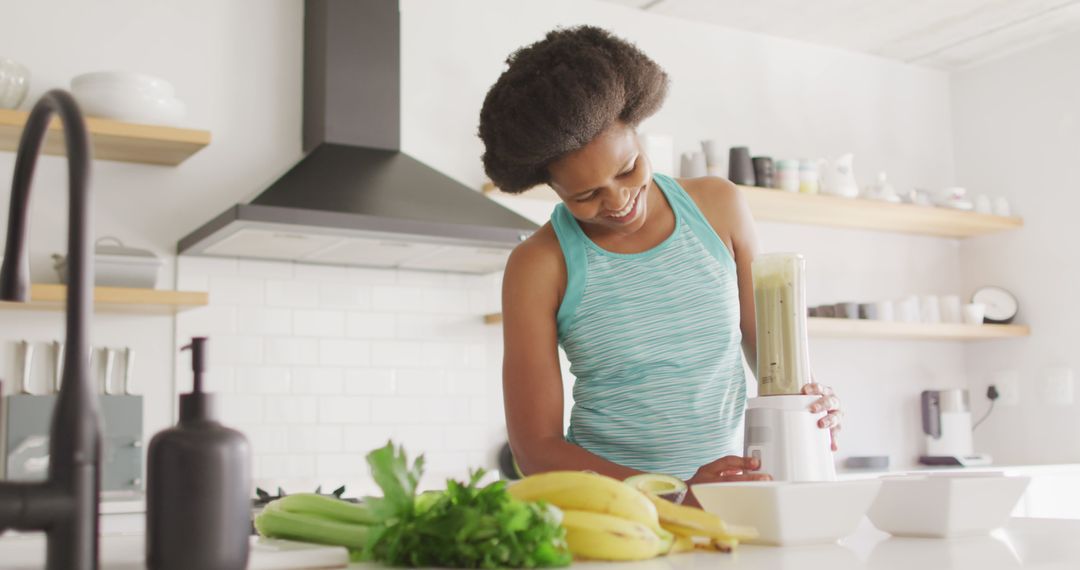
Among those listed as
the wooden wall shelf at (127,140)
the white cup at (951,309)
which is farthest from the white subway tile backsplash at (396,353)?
the white cup at (951,309)

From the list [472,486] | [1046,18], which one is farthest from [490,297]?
[472,486]

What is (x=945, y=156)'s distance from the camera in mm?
5234

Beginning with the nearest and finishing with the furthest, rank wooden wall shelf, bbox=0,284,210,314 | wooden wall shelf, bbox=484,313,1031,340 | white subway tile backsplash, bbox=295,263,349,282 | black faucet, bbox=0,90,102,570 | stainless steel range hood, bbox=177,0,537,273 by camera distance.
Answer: black faucet, bbox=0,90,102,570, wooden wall shelf, bbox=0,284,210,314, stainless steel range hood, bbox=177,0,537,273, white subway tile backsplash, bbox=295,263,349,282, wooden wall shelf, bbox=484,313,1031,340

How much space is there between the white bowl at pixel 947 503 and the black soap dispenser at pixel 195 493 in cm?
63

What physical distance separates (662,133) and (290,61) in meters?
1.45

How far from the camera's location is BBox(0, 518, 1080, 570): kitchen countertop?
2.93 feet

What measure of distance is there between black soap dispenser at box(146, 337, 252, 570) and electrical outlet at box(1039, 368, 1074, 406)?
14.7 ft

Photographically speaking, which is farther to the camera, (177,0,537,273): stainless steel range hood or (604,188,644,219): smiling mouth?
(177,0,537,273): stainless steel range hood

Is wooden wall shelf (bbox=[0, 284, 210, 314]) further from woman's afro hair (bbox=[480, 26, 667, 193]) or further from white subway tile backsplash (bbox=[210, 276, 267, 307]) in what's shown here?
woman's afro hair (bbox=[480, 26, 667, 193])

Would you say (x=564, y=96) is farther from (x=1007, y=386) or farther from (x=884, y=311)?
(x=1007, y=386)

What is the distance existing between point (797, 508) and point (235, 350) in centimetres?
286

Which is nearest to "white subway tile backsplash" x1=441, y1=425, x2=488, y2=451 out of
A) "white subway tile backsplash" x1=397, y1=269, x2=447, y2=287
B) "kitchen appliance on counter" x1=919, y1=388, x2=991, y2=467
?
"white subway tile backsplash" x1=397, y1=269, x2=447, y2=287

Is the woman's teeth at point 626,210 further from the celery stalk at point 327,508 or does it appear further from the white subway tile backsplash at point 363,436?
the white subway tile backsplash at point 363,436

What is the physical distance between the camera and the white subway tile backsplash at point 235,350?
3572 mm
